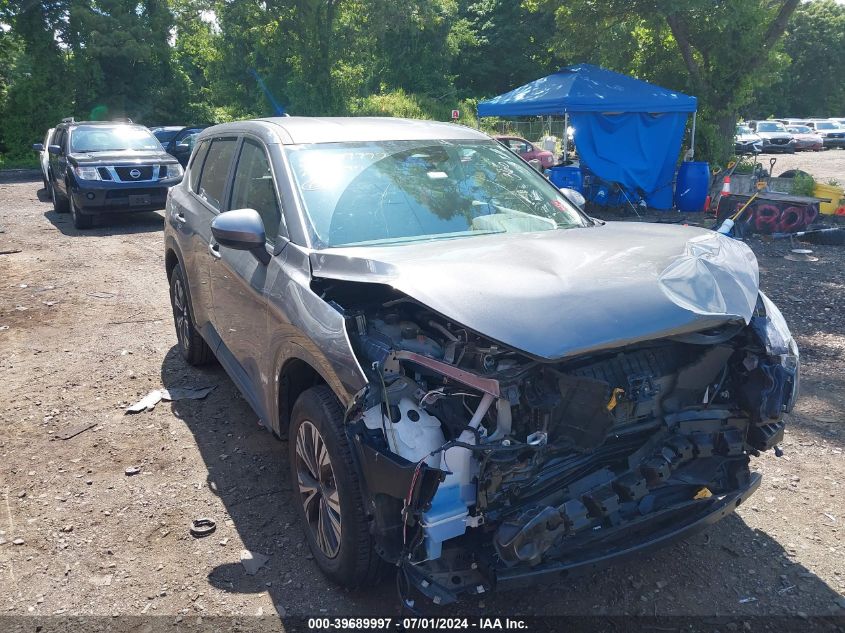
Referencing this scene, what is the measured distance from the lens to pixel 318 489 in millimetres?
3111

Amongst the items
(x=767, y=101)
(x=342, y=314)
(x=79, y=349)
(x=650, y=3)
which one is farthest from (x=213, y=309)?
(x=767, y=101)

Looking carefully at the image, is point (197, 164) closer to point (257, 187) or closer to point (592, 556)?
point (257, 187)

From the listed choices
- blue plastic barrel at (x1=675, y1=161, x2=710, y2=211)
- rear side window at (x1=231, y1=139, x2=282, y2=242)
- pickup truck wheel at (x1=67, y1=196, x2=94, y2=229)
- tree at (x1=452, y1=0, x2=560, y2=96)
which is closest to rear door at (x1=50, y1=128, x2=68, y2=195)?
pickup truck wheel at (x1=67, y1=196, x2=94, y2=229)

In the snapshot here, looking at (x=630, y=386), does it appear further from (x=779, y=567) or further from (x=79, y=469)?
(x=79, y=469)

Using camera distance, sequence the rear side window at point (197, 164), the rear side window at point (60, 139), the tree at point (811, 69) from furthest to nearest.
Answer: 1. the tree at point (811, 69)
2. the rear side window at point (60, 139)
3. the rear side window at point (197, 164)

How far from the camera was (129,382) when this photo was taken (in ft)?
18.0

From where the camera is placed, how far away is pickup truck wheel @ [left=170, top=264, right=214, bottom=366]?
17.8ft

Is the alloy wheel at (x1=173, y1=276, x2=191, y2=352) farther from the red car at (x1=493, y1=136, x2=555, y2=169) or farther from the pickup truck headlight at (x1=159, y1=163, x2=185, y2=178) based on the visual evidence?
the red car at (x1=493, y1=136, x2=555, y2=169)

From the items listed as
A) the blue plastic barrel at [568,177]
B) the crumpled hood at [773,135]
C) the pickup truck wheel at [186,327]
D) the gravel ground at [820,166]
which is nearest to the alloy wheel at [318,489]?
the pickup truck wheel at [186,327]

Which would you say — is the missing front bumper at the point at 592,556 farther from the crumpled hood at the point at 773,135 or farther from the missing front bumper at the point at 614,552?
the crumpled hood at the point at 773,135

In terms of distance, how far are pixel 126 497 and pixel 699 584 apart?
303 cm

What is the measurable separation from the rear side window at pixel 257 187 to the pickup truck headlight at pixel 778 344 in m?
2.36

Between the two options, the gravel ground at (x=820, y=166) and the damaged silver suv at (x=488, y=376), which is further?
the gravel ground at (x=820, y=166)

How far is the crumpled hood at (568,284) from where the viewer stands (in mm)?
2484
